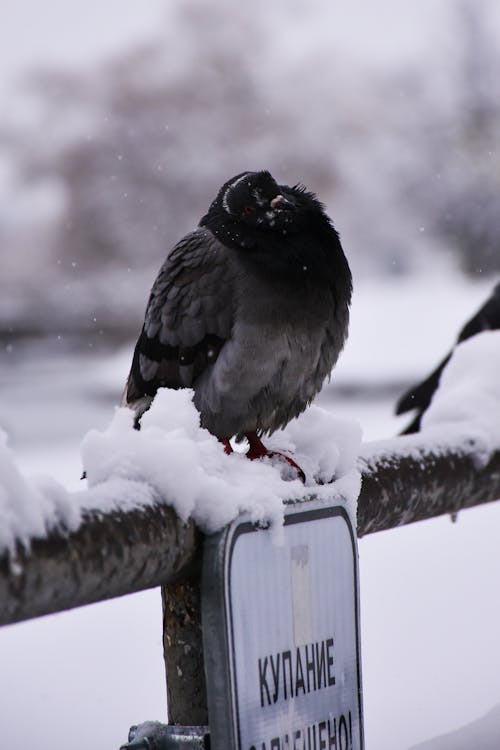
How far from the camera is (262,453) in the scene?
1.89 metres

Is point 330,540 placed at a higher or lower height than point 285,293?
lower

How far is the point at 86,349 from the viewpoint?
8859mm

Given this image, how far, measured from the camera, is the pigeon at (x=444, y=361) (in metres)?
3.22

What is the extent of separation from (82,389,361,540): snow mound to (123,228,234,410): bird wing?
1.90ft

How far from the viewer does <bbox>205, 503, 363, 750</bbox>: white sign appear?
1240 mm

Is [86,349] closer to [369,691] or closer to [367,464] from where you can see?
[369,691]

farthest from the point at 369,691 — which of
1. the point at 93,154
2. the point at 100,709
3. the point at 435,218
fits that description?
the point at 435,218

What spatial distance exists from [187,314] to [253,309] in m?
0.17

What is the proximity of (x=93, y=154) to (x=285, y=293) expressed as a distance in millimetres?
7268

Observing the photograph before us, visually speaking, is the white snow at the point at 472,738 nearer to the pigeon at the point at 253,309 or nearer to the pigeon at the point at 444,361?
the pigeon at the point at 253,309

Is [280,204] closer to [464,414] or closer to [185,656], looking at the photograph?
[464,414]

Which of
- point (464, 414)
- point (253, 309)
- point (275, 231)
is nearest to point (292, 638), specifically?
point (253, 309)

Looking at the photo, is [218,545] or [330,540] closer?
[218,545]

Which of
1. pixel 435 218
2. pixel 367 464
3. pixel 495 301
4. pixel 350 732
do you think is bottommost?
pixel 350 732
